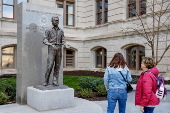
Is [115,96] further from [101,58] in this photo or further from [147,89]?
[101,58]

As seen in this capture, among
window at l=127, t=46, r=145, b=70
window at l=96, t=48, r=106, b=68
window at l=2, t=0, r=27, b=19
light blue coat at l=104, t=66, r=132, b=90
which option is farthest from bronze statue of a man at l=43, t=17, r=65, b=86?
window at l=96, t=48, r=106, b=68

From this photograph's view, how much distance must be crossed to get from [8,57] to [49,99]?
40.2 feet

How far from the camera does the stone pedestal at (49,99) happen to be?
19.2ft

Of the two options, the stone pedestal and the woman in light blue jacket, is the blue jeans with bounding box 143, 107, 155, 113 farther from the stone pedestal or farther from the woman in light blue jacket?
the stone pedestal

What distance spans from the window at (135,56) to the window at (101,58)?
2.82 metres

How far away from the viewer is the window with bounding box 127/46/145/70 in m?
15.6

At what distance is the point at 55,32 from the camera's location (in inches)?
250

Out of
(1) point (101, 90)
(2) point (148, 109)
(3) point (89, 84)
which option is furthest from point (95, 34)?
(2) point (148, 109)

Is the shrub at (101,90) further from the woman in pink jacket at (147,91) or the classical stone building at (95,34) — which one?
the classical stone building at (95,34)

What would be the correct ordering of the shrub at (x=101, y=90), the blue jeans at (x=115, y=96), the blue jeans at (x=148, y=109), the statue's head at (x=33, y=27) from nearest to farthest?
the blue jeans at (x=148, y=109), the blue jeans at (x=115, y=96), the statue's head at (x=33, y=27), the shrub at (x=101, y=90)

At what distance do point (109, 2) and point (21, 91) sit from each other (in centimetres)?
1308

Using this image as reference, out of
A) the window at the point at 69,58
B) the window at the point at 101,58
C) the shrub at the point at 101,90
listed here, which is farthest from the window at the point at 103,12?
the shrub at the point at 101,90

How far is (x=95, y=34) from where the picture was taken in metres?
19.1

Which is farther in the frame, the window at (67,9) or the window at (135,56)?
the window at (67,9)
